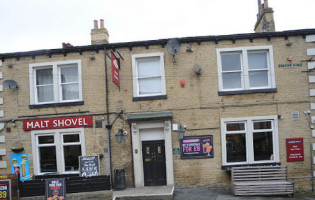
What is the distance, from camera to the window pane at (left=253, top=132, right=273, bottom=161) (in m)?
10.2

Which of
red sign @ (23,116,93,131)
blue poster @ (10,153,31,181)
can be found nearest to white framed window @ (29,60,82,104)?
red sign @ (23,116,93,131)

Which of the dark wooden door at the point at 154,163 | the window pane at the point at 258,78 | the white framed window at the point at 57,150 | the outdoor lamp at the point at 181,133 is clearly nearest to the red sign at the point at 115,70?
the white framed window at the point at 57,150

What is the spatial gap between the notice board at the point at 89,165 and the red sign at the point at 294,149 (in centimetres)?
780

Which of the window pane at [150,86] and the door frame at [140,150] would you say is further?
the window pane at [150,86]

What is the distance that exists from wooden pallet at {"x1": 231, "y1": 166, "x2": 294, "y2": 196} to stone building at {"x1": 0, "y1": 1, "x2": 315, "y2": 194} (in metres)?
0.52

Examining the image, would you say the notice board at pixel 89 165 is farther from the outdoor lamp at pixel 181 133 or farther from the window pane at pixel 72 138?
the outdoor lamp at pixel 181 133

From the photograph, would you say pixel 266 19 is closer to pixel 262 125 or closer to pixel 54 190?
pixel 262 125

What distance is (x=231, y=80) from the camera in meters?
10.4

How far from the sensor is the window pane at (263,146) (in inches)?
402

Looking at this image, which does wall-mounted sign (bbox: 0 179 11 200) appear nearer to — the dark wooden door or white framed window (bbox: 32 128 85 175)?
white framed window (bbox: 32 128 85 175)

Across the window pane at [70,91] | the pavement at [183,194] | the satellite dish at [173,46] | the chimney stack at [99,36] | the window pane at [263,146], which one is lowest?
the pavement at [183,194]

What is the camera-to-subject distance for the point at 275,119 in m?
10.0

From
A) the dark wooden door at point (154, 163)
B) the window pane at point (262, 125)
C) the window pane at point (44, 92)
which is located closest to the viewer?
the window pane at point (262, 125)

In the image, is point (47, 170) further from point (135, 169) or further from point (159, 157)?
point (159, 157)
